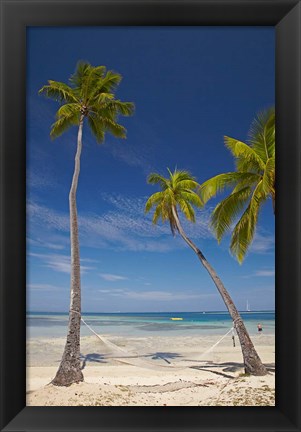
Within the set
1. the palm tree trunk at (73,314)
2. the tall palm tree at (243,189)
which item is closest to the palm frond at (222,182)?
the tall palm tree at (243,189)

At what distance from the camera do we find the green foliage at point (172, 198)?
6.32 feet

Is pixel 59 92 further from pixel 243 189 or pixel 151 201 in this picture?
pixel 243 189

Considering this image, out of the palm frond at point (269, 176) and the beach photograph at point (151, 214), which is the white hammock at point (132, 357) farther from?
Result: the palm frond at point (269, 176)

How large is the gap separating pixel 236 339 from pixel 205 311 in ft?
0.63

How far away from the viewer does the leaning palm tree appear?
1.86 metres

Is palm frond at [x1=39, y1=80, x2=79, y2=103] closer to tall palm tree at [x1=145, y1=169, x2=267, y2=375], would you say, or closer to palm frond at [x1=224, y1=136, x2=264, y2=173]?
tall palm tree at [x1=145, y1=169, x2=267, y2=375]

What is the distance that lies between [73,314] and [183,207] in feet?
2.35

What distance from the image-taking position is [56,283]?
1.89m

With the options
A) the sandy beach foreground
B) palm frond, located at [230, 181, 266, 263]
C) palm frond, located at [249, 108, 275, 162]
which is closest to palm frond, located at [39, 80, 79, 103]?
palm frond, located at [249, 108, 275, 162]

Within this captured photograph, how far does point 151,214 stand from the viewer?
1.96 meters

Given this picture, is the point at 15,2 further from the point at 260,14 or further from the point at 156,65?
the point at 260,14

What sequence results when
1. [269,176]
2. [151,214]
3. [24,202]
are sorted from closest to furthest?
[24,202] < [269,176] < [151,214]

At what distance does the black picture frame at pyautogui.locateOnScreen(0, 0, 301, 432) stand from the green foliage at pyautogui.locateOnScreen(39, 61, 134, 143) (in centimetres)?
23

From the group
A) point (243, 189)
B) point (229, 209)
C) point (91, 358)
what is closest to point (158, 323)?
point (91, 358)
